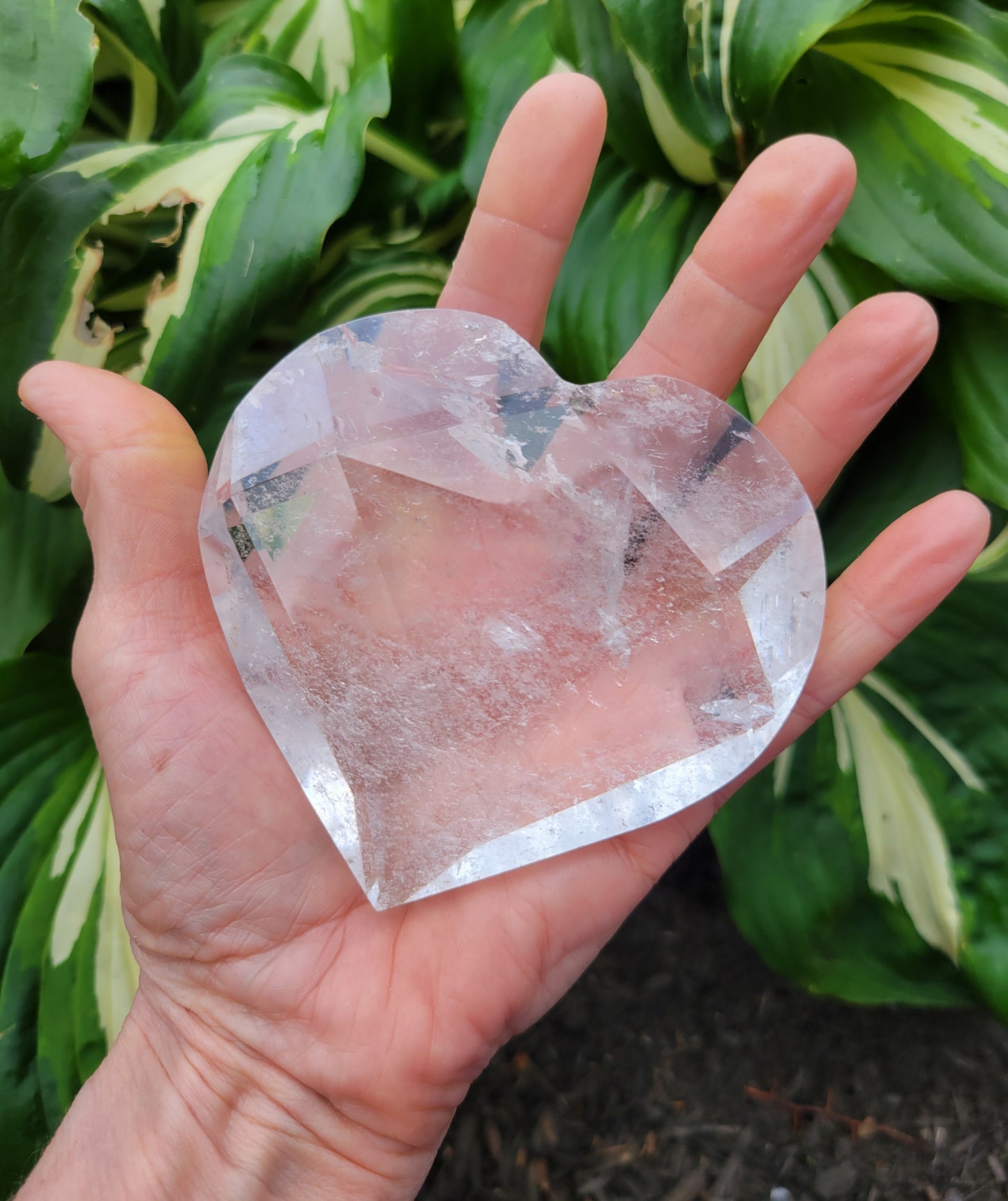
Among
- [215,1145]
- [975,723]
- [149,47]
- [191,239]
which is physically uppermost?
[149,47]

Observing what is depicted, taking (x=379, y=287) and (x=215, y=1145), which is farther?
(x=379, y=287)

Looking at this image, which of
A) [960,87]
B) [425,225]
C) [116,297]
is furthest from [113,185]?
[960,87]

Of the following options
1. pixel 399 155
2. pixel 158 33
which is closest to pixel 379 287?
pixel 399 155

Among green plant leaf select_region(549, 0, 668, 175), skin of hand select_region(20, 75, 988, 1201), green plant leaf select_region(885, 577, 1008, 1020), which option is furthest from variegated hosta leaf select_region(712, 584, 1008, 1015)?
green plant leaf select_region(549, 0, 668, 175)

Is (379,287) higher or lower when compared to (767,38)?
lower

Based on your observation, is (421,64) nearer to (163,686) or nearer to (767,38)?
(767,38)

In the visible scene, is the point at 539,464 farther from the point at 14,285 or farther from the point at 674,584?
the point at 14,285
